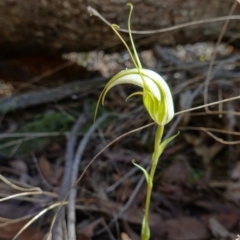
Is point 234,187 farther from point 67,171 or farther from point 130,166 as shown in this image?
point 67,171

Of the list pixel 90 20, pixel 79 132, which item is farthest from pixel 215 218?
pixel 90 20

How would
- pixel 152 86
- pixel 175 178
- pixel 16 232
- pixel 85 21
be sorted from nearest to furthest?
pixel 152 86
pixel 16 232
pixel 175 178
pixel 85 21

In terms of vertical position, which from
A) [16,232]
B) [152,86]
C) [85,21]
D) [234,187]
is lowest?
[234,187]

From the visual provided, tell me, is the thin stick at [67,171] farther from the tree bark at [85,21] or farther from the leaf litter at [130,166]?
the tree bark at [85,21]

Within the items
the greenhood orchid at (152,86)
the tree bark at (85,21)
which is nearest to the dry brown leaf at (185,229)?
the greenhood orchid at (152,86)

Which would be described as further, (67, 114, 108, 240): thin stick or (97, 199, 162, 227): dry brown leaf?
(97, 199, 162, 227): dry brown leaf

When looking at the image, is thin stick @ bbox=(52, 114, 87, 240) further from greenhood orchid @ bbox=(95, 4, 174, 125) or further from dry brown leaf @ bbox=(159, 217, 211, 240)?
greenhood orchid @ bbox=(95, 4, 174, 125)

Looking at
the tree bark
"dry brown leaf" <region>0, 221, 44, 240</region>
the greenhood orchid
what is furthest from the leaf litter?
the greenhood orchid

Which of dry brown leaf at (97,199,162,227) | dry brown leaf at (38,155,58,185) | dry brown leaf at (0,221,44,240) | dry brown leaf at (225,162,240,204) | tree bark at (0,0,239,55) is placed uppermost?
tree bark at (0,0,239,55)

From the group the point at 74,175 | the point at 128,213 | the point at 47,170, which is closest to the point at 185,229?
the point at 128,213
